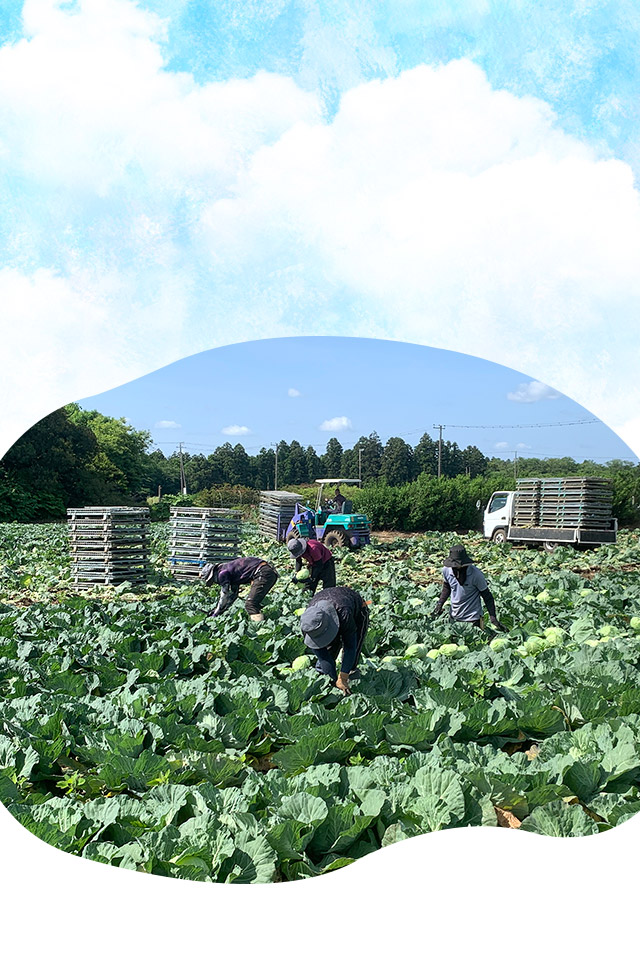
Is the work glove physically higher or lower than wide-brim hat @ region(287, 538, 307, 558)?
lower

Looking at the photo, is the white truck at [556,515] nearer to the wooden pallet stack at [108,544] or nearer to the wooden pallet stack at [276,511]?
the wooden pallet stack at [276,511]

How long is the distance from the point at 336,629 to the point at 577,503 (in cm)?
494

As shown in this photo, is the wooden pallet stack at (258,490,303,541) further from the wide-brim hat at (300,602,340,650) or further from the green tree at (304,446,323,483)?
the wide-brim hat at (300,602,340,650)

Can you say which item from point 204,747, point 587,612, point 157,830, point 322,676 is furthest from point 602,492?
point 157,830

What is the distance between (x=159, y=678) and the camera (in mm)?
5156

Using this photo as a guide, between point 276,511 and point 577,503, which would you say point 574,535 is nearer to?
point 577,503

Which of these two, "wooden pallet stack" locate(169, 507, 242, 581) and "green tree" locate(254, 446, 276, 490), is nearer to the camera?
"green tree" locate(254, 446, 276, 490)

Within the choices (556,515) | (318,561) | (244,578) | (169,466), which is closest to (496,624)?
(318,561)

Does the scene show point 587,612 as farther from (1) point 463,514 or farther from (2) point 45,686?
(2) point 45,686

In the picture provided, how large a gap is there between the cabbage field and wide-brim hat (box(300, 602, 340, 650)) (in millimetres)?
295

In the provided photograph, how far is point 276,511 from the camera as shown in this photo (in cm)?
643

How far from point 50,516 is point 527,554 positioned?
17.0 ft

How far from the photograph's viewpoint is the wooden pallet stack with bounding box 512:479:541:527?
7.15m

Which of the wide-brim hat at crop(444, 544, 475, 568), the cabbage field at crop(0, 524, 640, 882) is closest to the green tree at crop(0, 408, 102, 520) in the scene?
the cabbage field at crop(0, 524, 640, 882)
